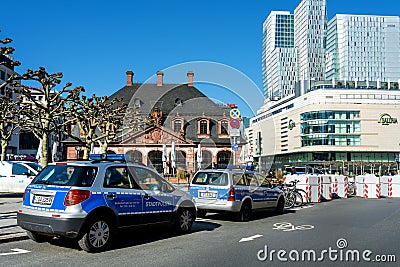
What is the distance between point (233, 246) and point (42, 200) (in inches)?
165

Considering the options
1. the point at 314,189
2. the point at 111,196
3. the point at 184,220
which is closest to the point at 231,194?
the point at 184,220

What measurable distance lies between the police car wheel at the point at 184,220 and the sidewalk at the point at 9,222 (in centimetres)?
363

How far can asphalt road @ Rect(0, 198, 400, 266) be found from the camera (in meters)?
8.20

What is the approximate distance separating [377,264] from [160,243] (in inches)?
181

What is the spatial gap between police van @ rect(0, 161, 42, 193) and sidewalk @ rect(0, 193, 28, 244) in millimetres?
2412

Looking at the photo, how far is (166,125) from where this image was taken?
5725 cm

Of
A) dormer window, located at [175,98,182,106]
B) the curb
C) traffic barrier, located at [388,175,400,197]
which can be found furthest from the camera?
dormer window, located at [175,98,182,106]

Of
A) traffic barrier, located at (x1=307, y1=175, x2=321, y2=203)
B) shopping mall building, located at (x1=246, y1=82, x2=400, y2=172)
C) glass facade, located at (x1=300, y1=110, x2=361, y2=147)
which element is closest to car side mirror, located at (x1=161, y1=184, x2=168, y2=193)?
traffic barrier, located at (x1=307, y1=175, x2=321, y2=203)

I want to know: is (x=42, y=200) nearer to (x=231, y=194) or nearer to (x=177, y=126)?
(x=231, y=194)

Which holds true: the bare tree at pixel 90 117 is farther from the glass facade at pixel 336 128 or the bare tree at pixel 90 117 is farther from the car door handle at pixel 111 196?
the glass facade at pixel 336 128

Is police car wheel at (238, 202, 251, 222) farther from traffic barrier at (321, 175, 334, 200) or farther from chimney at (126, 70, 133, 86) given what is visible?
chimney at (126, 70, 133, 86)

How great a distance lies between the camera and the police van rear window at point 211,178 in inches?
555

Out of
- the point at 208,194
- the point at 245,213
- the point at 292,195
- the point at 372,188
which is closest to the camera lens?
the point at 208,194

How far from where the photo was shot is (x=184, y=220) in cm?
1145
